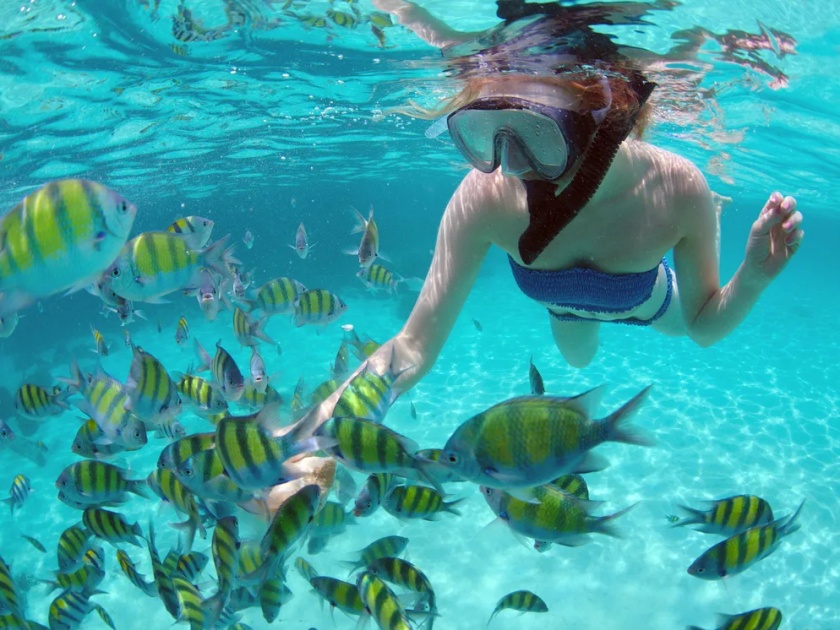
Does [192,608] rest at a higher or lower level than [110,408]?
lower

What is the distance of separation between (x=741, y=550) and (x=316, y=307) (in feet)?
15.4

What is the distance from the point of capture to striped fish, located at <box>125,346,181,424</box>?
3.63 m

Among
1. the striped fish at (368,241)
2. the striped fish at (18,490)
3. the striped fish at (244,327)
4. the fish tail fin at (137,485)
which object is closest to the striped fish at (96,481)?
the fish tail fin at (137,485)

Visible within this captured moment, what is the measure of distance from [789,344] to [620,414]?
26.1 meters

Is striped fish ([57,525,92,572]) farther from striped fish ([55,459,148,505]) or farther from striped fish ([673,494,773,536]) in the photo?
striped fish ([673,494,773,536])

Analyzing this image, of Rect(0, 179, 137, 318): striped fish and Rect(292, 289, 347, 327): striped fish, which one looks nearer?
Rect(0, 179, 137, 318): striped fish

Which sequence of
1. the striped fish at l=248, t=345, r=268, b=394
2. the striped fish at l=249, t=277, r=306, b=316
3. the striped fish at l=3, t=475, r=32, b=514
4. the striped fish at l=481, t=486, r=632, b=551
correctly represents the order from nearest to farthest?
the striped fish at l=481, t=486, r=632, b=551 → the striped fish at l=248, t=345, r=268, b=394 → the striped fish at l=3, t=475, r=32, b=514 → the striped fish at l=249, t=277, r=306, b=316

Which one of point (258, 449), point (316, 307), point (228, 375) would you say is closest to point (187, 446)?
point (258, 449)

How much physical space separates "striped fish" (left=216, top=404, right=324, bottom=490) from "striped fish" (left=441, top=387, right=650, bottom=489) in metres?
0.59

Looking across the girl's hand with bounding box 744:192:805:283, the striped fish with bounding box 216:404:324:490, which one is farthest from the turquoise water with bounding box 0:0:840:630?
the girl's hand with bounding box 744:192:805:283

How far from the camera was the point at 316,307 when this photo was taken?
242 inches

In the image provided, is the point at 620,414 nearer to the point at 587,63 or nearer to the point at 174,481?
the point at 174,481

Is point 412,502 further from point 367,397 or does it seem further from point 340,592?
point 367,397

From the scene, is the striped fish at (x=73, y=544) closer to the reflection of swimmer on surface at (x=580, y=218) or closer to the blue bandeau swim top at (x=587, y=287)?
A: the reflection of swimmer on surface at (x=580, y=218)
